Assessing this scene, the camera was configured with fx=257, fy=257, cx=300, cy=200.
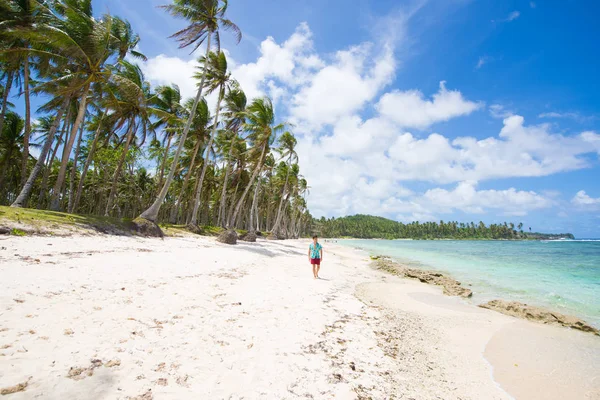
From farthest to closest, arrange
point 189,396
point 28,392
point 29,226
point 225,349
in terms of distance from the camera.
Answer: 1. point 29,226
2. point 225,349
3. point 189,396
4. point 28,392

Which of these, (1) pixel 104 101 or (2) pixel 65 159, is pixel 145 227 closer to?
(2) pixel 65 159

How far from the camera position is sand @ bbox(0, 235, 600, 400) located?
270 centimetres

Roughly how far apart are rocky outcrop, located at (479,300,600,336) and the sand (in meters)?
0.56

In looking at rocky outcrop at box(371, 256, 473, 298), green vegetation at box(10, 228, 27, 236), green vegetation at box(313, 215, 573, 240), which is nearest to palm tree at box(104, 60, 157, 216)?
green vegetation at box(10, 228, 27, 236)

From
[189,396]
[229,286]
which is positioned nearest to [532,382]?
[189,396]

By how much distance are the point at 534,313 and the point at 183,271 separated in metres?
10.5

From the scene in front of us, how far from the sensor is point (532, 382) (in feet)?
13.1

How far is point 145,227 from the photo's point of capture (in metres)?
14.5

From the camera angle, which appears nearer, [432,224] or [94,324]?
[94,324]

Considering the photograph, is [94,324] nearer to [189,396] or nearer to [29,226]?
[189,396]

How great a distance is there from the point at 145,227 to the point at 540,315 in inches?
683

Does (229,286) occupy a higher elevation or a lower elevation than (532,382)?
higher

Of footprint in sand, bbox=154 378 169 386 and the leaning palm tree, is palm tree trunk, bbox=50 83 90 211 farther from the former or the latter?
footprint in sand, bbox=154 378 169 386

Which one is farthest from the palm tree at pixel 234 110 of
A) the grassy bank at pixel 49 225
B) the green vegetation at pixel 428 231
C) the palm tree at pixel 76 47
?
the green vegetation at pixel 428 231
